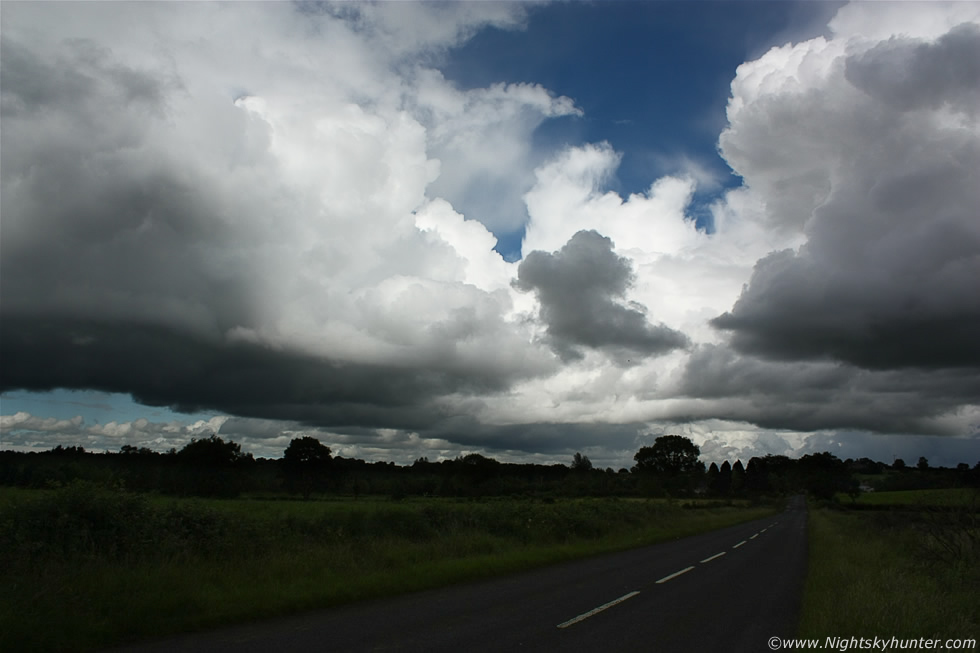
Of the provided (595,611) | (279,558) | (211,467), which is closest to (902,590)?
(595,611)

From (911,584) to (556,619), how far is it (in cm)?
816

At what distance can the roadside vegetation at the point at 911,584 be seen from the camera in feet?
30.4

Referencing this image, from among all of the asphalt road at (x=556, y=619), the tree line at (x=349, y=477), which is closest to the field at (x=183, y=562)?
the asphalt road at (x=556, y=619)

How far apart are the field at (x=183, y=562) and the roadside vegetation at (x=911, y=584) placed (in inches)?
331

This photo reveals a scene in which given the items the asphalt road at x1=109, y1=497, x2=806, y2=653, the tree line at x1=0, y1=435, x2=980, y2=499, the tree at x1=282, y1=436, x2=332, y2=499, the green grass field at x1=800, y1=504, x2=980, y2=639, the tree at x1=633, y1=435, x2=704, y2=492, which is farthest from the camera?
the tree at x1=633, y1=435, x2=704, y2=492

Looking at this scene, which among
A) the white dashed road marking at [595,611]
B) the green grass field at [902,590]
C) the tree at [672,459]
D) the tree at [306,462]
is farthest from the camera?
the tree at [672,459]

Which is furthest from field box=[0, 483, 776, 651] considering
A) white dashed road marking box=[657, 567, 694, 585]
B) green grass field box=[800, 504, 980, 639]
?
green grass field box=[800, 504, 980, 639]

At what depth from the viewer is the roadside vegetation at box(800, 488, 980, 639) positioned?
30.4 feet

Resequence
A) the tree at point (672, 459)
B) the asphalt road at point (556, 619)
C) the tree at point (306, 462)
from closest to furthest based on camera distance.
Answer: the asphalt road at point (556, 619) < the tree at point (306, 462) < the tree at point (672, 459)

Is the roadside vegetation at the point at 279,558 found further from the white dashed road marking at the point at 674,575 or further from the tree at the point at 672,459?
the tree at the point at 672,459

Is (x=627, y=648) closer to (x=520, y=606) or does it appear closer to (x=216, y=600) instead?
(x=520, y=606)

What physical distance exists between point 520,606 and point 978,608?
897 cm

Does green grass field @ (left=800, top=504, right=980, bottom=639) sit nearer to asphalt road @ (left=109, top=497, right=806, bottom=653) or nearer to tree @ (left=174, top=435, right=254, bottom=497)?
asphalt road @ (left=109, top=497, right=806, bottom=653)

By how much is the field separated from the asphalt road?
822 millimetres
